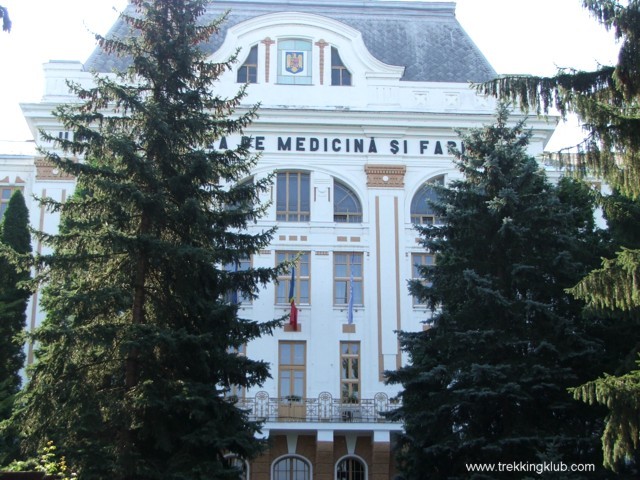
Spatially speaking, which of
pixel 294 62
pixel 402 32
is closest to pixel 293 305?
pixel 294 62

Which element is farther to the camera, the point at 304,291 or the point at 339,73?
the point at 339,73

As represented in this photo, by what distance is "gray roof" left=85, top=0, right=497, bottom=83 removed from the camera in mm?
37375

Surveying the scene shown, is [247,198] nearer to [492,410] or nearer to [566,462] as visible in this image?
[492,410]

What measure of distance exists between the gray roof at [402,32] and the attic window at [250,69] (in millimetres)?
2198

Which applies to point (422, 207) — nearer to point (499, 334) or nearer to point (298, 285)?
point (298, 285)

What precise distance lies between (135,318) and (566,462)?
377 inches

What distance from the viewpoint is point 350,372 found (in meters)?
32.0

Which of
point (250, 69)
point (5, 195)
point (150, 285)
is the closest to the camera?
point (150, 285)

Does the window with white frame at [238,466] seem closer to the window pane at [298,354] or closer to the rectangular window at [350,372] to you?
the window pane at [298,354]

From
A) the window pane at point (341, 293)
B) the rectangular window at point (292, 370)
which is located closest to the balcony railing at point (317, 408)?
the rectangular window at point (292, 370)

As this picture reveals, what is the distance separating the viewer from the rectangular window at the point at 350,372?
1244 inches

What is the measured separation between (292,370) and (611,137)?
1986cm

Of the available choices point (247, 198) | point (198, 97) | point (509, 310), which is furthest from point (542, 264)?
point (198, 97)

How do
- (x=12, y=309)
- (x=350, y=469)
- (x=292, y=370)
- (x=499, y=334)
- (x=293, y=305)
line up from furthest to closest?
1. (x=292, y=370)
2. (x=293, y=305)
3. (x=350, y=469)
4. (x=12, y=309)
5. (x=499, y=334)
